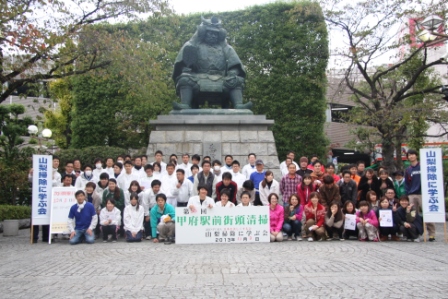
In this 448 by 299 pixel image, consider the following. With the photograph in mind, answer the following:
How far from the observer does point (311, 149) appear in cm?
2048

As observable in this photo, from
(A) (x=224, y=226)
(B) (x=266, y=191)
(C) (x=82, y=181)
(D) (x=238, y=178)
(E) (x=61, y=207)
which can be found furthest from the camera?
(D) (x=238, y=178)

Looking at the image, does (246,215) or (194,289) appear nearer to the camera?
(194,289)

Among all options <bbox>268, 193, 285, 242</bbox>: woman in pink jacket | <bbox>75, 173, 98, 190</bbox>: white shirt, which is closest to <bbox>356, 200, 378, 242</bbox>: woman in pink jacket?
<bbox>268, 193, 285, 242</bbox>: woman in pink jacket

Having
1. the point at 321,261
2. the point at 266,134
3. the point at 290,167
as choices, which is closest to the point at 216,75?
the point at 266,134

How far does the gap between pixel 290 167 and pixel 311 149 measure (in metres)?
11.0

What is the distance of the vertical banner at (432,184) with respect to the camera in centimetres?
898

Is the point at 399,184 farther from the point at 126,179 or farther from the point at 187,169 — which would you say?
the point at 126,179

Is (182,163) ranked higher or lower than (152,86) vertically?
lower

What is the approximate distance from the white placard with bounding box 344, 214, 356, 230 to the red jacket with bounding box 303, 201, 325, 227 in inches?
16.2

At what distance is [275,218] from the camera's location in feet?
29.6

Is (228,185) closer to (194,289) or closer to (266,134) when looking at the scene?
(266,134)

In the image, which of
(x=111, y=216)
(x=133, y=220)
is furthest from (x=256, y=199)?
(x=111, y=216)

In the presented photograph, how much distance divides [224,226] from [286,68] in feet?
42.1

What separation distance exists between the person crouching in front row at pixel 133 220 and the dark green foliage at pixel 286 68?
38.0 ft
